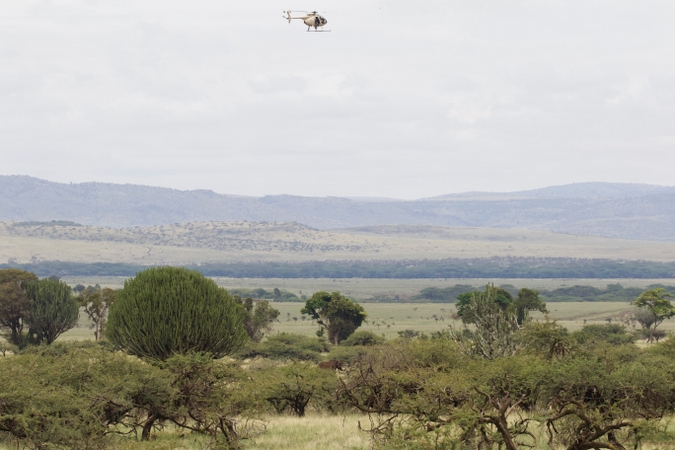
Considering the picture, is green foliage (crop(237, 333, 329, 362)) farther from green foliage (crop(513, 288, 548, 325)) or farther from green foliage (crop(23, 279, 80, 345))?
green foliage (crop(513, 288, 548, 325))

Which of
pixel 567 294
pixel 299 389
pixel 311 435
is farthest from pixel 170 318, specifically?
pixel 567 294

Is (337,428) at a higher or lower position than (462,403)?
lower

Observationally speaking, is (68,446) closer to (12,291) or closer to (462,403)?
(462,403)

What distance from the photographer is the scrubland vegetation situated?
16.7 meters

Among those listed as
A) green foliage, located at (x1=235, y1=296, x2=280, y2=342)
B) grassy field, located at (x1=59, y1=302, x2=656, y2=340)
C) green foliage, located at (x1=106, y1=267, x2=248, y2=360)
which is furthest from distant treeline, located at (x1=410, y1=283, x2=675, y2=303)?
green foliage, located at (x1=106, y1=267, x2=248, y2=360)

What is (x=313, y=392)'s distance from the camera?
30781 millimetres

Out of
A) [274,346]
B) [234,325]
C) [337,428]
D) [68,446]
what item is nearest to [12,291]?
[274,346]

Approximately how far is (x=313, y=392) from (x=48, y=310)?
36506 millimetres

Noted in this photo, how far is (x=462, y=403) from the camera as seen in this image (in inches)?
698

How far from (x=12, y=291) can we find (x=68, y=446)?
46320mm

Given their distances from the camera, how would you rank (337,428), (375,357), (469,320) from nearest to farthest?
(337,428), (375,357), (469,320)

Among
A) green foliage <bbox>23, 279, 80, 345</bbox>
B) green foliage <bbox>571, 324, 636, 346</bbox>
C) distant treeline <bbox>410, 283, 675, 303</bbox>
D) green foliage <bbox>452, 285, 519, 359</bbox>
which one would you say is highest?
green foliage <bbox>452, 285, 519, 359</bbox>

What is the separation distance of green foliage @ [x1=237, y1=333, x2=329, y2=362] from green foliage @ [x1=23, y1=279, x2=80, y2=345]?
46.2 feet

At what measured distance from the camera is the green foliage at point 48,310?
61.8m
